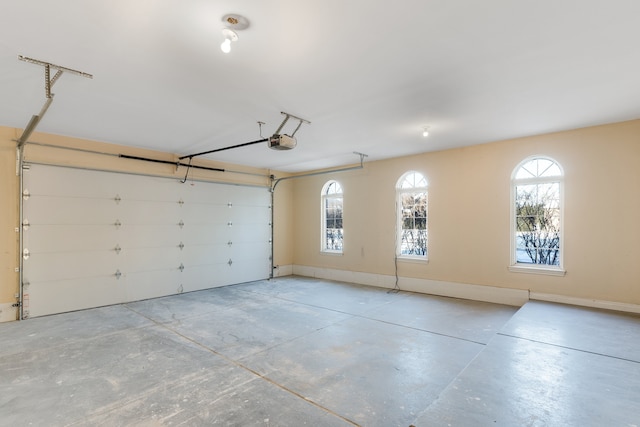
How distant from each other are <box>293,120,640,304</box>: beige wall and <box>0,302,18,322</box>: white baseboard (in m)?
5.51

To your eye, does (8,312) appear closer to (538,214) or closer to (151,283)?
(151,283)

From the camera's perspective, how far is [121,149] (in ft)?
17.8

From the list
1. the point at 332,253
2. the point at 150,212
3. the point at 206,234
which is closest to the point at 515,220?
the point at 332,253

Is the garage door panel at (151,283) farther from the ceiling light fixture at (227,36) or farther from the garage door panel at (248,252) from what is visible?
the ceiling light fixture at (227,36)

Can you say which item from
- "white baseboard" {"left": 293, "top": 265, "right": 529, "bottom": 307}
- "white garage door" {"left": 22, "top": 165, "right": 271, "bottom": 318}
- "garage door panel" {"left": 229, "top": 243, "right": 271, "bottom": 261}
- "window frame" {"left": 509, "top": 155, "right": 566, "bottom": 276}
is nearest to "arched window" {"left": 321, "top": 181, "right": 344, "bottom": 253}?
"white baseboard" {"left": 293, "top": 265, "right": 529, "bottom": 307}

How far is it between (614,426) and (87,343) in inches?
187

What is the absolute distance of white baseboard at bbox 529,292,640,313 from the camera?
13.5 ft

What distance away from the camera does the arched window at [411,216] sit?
6.21 metres

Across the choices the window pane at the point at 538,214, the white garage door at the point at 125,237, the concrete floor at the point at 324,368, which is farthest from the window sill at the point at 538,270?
the white garage door at the point at 125,237

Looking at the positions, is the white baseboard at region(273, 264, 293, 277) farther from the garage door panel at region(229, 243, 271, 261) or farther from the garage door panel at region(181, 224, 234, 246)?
the garage door panel at region(181, 224, 234, 246)

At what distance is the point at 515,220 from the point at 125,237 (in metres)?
6.59

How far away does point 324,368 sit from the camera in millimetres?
2988

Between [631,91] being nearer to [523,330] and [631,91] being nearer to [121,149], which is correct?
[523,330]

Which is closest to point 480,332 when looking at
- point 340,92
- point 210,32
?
point 340,92
